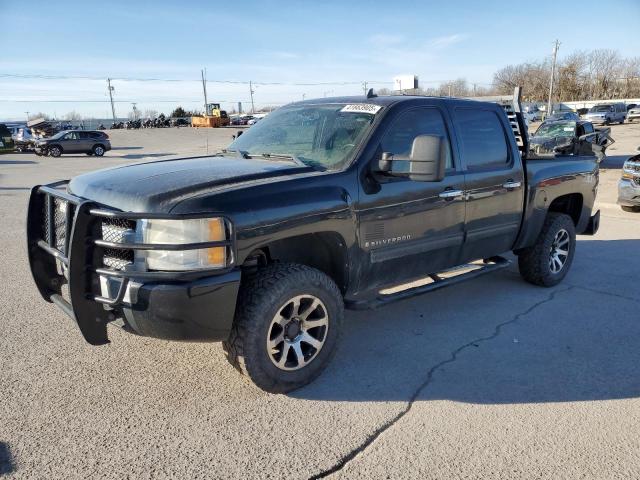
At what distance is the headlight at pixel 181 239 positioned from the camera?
2.88m

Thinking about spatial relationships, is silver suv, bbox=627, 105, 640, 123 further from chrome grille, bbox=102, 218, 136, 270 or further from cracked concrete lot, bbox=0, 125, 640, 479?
chrome grille, bbox=102, 218, 136, 270

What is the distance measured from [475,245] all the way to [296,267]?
2006 millimetres

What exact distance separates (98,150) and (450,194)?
30490 millimetres

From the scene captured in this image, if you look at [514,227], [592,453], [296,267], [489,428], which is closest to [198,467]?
[296,267]

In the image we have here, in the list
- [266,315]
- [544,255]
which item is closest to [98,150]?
[544,255]

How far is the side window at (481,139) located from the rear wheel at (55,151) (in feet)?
97.4

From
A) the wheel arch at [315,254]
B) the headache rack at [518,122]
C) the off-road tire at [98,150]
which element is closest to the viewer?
the wheel arch at [315,254]

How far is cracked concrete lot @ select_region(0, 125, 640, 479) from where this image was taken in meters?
2.72

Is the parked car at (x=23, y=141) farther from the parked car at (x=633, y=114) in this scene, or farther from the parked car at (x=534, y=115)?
the parked car at (x=633, y=114)

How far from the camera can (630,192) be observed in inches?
382

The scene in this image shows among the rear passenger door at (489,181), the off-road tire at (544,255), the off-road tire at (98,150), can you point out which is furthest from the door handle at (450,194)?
the off-road tire at (98,150)

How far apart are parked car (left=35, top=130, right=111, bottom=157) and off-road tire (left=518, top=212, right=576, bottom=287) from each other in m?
29.6

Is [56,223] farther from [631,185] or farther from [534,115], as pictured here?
[534,115]

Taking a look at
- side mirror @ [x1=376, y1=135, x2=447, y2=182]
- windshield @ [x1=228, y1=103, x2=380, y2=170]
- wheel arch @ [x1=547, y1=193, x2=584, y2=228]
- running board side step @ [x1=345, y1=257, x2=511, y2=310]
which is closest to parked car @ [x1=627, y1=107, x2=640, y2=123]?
wheel arch @ [x1=547, y1=193, x2=584, y2=228]
